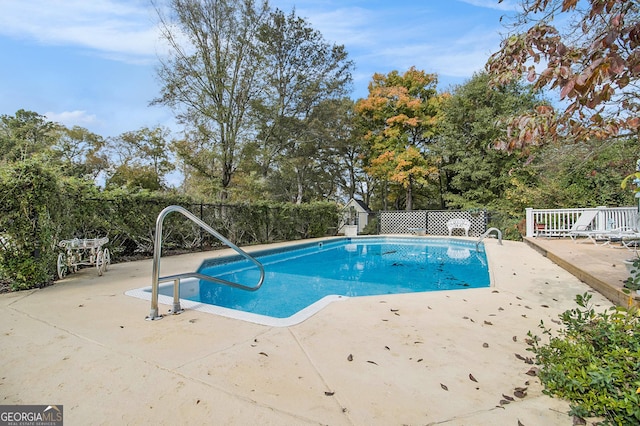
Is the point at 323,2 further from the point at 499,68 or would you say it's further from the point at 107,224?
the point at 107,224

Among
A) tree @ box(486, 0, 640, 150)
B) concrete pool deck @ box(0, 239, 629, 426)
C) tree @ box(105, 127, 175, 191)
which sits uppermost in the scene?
tree @ box(105, 127, 175, 191)

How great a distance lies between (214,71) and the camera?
46.4 ft

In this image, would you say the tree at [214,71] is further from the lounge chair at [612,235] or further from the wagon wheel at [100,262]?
the lounge chair at [612,235]

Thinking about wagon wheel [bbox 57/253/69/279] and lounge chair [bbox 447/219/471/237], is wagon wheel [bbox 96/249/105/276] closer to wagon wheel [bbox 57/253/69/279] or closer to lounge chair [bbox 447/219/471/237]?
wagon wheel [bbox 57/253/69/279]

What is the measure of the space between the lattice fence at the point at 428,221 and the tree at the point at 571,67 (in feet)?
44.9

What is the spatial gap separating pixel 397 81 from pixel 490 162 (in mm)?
7743

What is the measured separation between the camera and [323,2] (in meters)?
7.17

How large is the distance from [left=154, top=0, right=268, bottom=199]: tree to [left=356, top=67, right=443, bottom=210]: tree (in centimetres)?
816

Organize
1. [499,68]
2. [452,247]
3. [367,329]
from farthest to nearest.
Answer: [452,247], [367,329], [499,68]

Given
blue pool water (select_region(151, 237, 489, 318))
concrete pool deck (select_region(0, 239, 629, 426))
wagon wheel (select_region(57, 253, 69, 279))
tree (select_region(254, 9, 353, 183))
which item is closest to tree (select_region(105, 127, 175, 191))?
tree (select_region(254, 9, 353, 183))

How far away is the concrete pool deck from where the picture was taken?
1.61 meters

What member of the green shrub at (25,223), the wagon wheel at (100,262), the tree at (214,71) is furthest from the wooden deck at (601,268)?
the tree at (214,71)

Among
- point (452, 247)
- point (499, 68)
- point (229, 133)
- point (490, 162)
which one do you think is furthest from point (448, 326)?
point (490, 162)

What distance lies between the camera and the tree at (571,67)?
145 centimetres
